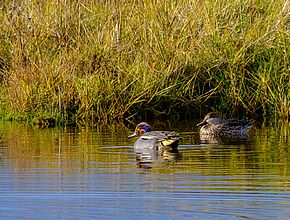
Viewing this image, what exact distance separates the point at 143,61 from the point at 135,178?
6.55m

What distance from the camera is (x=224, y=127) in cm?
1555

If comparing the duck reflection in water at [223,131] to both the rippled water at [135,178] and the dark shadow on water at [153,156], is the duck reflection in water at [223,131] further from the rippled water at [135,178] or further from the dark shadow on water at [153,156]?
the dark shadow on water at [153,156]

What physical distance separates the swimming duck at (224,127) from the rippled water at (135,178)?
196mm

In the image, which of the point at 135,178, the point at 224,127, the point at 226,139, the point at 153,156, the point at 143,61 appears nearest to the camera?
the point at 135,178

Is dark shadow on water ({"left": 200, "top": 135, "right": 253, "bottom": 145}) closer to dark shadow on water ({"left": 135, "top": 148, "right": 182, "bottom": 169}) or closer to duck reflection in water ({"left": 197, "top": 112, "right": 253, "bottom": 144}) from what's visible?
duck reflection in water ({"left": 197, "top": 112, "right": 253, "bottom": 144})

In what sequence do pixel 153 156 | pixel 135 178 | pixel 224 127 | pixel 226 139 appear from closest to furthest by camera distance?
pixel 135 178 < pixel 153 156 < pixel 226 139 < pixel 224 127

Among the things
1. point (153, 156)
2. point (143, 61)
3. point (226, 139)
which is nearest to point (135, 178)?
point (153, 156)

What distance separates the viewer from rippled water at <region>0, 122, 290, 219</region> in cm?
862

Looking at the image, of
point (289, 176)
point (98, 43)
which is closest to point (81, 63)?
point (98, 43)

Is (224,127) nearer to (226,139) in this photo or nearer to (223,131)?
(223,131)

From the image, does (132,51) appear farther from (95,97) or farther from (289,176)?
(289,176)

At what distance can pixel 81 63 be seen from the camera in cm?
1675

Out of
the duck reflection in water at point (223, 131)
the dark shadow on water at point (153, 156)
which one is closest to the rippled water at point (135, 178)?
the dark shadow on water at point (153, 156)

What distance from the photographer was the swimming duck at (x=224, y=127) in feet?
49.8
